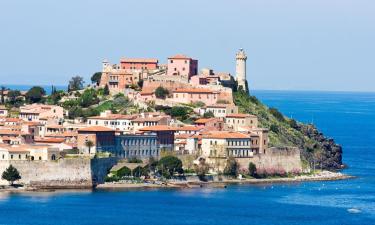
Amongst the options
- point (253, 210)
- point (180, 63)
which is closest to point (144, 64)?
point (180, 63)

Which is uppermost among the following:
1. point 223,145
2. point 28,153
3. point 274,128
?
point 274,128

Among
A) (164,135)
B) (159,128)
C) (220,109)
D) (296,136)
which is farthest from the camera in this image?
(296,136)

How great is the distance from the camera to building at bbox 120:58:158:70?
106 m

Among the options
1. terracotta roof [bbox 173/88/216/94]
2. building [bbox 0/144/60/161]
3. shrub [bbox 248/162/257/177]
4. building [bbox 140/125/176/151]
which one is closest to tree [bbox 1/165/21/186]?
building [bbox 0/144/60/161]

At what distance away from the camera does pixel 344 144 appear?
123m

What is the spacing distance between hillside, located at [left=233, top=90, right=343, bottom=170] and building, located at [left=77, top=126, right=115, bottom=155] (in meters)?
14.5

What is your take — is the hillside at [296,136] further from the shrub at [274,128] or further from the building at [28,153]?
the building at [28,153]

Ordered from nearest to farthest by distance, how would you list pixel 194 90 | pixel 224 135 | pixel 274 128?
pixel 224 135 < pixel 274 128 < pixel 194 90

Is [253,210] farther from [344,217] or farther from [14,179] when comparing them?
[14,179]

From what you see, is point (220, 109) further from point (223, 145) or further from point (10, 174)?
point (10, 174)

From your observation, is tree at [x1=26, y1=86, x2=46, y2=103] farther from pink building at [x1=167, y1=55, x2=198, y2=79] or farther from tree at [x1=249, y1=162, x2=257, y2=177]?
tree at [x1=249, y1=162, x2=257, y2=177]

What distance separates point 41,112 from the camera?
96.5 metres

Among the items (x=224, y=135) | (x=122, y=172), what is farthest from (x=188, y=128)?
(x=122, y=172)

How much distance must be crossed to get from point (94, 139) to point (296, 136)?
70.4ft
